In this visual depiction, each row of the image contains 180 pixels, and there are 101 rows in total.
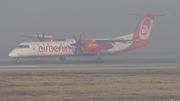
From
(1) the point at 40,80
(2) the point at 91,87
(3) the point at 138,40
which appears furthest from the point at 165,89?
(3) the point at 138,40

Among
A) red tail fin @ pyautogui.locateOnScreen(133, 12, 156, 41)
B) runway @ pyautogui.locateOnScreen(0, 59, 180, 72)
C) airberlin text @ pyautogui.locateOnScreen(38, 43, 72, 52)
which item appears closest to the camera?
runway @ pyautogui.locateOnScreen(0, 59, 180, 72)

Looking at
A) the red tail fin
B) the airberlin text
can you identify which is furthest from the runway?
the red tail fin

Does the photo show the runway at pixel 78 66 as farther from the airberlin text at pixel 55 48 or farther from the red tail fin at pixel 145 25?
the red tail fin at pixel 145 25

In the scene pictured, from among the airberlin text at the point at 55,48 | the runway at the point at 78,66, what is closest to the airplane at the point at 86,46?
the airberlin text at the point at 55,48

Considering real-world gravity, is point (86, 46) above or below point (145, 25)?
below

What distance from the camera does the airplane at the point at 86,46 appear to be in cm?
5053

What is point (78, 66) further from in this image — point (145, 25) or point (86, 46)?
point (145, 25)

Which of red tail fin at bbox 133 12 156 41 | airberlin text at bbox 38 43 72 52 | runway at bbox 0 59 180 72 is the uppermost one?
red tail fin at bbox 133 12 156 41

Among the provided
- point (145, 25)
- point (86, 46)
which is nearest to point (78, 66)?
point (86, 46)

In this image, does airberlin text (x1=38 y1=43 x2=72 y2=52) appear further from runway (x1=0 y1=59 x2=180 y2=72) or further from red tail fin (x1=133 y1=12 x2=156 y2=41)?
red tail fin (x1=133 y1=12 x2=156 y2=41)

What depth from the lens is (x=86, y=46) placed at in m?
52.9

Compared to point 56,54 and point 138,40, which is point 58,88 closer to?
point 56,54

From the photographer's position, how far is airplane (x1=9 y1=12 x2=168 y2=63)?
5053cm

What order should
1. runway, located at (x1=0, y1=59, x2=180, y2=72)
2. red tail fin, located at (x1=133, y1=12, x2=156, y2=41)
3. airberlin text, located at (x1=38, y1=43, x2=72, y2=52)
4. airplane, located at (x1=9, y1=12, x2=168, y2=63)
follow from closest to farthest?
1. runway, located at (x1=0, y1=59, x2=180, y2=72)
2. airplane, located at (x1=9, y1=12, x2=168, y2=63)
3. airberlin text, located at (x1=38, y1=43, x2=72, y2=52)
4. red tail fin, located at (x1=133, y1=12, x2=156, y2=41)
